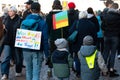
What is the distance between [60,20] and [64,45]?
132 centimetres

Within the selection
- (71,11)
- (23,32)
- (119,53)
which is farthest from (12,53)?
(119,53)

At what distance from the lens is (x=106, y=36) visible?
10.7m

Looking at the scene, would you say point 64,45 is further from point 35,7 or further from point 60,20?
point 60,20

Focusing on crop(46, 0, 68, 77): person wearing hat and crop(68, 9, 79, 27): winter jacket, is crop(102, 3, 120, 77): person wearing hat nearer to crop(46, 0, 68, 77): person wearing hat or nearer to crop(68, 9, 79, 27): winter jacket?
crop(68, 9, 79, 27): winter jacket

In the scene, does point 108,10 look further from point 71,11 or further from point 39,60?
point 39,60

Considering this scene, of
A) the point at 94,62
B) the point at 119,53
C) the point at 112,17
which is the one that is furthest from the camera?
the point at 119,53

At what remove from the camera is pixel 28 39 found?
28.0 feet

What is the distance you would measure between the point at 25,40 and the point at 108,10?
2.82 m

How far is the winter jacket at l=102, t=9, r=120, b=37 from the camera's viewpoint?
34.6ft

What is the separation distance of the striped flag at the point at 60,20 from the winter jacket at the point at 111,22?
4.52ft

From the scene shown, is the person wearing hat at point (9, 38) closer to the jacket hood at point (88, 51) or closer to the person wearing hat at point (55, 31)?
the person wearing hat at point (55, 31)

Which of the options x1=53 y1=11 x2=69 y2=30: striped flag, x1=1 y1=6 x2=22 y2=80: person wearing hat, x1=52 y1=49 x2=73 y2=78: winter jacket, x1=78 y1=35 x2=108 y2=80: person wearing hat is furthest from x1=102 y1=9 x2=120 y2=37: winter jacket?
x1=52 y1=49 x2=73 y2=78: winter jacket

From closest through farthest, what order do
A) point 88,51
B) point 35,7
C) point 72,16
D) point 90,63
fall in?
point 90,63 → point 88,51 → point 35,7 → point 72,16

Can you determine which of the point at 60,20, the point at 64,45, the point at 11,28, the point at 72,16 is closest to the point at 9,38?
the point at 11,28
